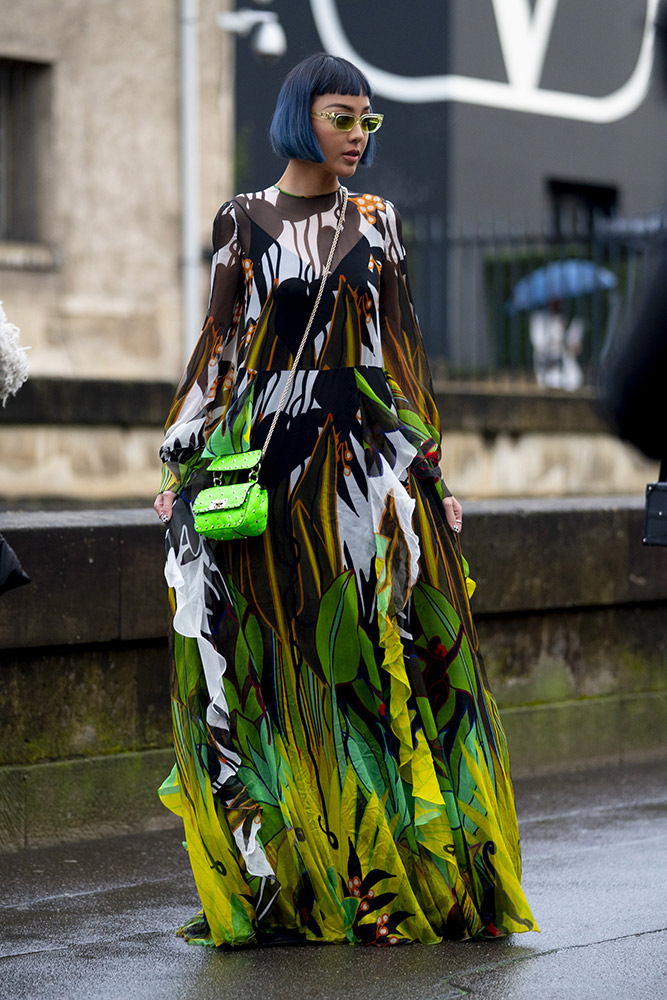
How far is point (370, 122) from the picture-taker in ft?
12.6

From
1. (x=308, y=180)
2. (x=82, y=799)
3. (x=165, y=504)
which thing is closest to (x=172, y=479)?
(x=165, y=504)

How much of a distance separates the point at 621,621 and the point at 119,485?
15.5 feet

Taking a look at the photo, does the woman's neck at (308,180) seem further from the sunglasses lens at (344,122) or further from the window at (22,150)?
the window at (22,150)

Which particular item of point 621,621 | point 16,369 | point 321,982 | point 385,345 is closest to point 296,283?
point 385,345

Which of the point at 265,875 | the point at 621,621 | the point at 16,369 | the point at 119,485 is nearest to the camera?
the point at 16,369

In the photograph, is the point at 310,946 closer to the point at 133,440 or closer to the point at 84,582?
the point at 84,582

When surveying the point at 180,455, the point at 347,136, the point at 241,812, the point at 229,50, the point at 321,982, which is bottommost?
the point at 321,982

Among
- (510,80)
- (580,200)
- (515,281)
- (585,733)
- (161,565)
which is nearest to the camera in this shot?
(161,565)

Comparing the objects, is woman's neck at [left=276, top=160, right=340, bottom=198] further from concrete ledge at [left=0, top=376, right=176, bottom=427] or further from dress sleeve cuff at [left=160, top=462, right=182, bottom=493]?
concrete ledge at [left=0, top=376, right=176, bottom=427]

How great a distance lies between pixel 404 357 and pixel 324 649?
2.38 ft

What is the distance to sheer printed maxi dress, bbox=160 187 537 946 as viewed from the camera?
3.74 meters

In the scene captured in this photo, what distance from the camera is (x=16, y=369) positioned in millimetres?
3443

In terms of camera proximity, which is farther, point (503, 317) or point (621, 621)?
point (503, 317)

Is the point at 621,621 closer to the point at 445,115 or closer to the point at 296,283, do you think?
the point at 296,283
